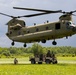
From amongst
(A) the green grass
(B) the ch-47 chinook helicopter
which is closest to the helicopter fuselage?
(B) the ch-47 chinook helicopter

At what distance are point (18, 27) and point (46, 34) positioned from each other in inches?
225

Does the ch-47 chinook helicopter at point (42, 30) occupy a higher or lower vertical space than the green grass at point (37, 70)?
higher

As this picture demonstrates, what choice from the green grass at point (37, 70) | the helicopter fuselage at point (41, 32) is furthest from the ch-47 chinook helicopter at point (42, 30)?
the green grass at point (37, 70)

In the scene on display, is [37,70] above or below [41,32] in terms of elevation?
below

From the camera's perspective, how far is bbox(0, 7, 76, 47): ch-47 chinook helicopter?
36.4 metres

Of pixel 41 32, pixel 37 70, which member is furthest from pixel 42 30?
pixel 37 70

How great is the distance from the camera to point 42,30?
3903cm

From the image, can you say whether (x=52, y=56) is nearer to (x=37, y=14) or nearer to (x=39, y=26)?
(x=39, y=26)

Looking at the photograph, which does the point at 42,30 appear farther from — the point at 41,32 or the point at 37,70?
the point at 37,70

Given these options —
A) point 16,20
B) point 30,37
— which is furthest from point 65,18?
point 16,20

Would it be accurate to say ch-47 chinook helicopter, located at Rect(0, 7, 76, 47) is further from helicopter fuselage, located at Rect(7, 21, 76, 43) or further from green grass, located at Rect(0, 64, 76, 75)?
green grass, located at Rect(0, 64, 76, 75)

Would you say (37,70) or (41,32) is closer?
(37,70)

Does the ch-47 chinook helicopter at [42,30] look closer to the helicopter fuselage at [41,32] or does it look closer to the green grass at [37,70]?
the helicopter fuselage at [41,32]

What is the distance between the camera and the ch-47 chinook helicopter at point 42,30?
36.4 m
